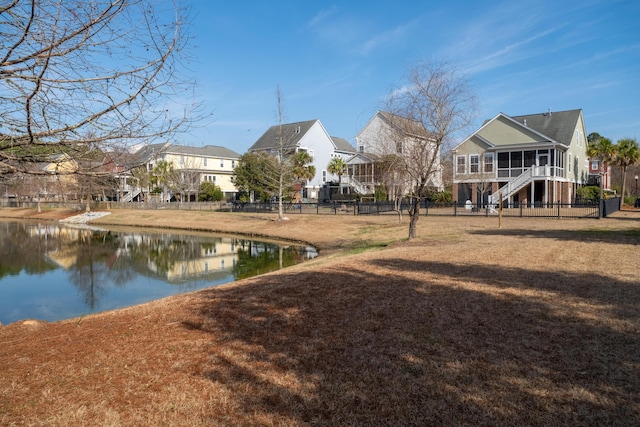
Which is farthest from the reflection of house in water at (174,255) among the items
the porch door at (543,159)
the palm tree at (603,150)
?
the palm tree at (603,150)

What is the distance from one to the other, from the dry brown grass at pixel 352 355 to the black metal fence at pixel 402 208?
69.8 feet

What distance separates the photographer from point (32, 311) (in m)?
11.8

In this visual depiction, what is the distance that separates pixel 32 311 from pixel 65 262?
9.78 metres

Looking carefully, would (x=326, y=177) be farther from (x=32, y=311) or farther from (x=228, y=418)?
(x=228, y=418)

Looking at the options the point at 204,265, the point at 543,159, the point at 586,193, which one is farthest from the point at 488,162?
the point at 204,265

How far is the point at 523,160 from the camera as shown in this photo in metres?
40.2

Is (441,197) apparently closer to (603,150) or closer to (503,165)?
(503,165)

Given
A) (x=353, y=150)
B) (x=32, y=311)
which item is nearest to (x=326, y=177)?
(x=353, y=150)

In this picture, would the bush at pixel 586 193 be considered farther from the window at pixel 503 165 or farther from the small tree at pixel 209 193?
the small tree at pixel 209 193

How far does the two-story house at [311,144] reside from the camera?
190ft

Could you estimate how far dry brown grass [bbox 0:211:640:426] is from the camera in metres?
4.20

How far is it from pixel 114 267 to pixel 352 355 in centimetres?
1638

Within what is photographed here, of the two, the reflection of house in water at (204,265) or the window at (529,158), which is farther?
the window at (529,158)

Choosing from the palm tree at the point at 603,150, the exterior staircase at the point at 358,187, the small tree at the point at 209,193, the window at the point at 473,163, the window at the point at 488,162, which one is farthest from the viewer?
the small tree at the point at 209,193
